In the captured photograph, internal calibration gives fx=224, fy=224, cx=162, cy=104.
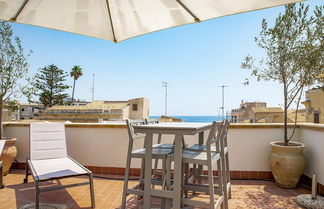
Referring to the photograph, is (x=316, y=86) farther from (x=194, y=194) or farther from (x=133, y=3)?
(x=133, y=3)

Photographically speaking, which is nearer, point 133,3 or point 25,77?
point 133,3

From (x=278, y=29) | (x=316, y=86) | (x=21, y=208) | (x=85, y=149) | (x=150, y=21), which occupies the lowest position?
(x=21, y=208)

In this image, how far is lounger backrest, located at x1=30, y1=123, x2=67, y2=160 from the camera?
362cm

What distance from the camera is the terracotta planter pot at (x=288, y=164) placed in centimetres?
335

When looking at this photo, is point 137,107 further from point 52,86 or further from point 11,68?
point 11,68

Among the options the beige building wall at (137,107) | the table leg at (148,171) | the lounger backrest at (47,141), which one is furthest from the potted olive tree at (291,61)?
the beige building wall at (137,107)

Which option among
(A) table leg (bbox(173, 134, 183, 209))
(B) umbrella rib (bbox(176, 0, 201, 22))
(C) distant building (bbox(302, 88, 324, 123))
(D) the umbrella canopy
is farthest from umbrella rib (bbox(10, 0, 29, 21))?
(C) distant building (bbox(302, 88, 324, 123))

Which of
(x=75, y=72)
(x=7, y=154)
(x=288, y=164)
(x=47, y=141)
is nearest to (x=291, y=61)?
(x=288, y=164)

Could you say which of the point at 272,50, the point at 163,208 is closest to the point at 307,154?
the point at 272,50

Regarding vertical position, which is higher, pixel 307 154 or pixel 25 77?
pixel 25 77

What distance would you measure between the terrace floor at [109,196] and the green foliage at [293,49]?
3.00 ft

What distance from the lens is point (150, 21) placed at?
7.73 ft

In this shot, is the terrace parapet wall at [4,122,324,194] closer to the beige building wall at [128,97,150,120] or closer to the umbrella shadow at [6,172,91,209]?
the umbrella shadow at [6,172,91,209]

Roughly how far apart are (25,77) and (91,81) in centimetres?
4127
